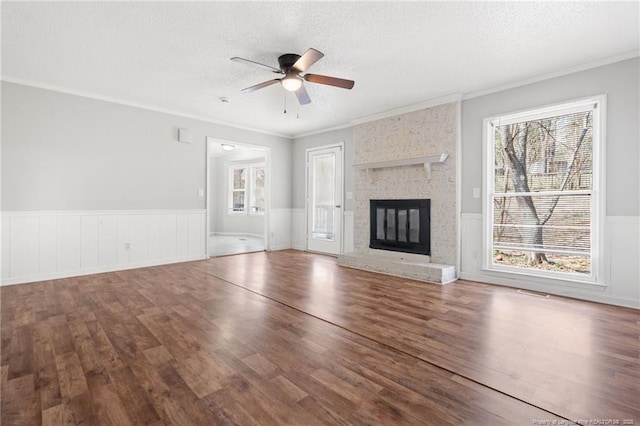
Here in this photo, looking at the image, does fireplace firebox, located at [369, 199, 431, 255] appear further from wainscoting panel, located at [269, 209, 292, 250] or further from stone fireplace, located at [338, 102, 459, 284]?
wainscoting panel, located at [269, 209, 292, 250]

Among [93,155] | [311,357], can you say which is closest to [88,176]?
[93,155]

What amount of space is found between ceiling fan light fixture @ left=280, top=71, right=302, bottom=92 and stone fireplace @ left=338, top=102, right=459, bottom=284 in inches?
89.5

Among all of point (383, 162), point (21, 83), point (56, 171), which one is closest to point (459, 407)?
point (383, 162)

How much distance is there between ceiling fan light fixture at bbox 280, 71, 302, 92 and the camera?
3.23m

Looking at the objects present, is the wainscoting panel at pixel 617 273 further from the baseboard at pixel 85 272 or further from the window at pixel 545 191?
the baseboard at pixel 85 272

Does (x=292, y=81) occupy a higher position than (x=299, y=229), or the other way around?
(x=292, y=81)

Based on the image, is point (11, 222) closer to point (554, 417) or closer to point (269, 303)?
point (269, 303)

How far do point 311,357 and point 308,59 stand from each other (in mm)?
2552

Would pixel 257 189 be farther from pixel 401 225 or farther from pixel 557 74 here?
pixel 557 74

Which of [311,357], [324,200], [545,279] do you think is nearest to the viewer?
[311,357]

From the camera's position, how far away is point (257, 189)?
959 cm

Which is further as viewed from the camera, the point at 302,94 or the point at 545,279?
the point at 545,279

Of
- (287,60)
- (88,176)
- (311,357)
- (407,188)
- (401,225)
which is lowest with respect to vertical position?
(311,357)

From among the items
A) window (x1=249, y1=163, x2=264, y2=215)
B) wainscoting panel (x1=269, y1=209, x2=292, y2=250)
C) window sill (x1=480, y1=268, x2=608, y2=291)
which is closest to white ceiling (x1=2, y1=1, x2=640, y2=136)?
window sill (x1=480, y1=268, x2=608, y2=291)
